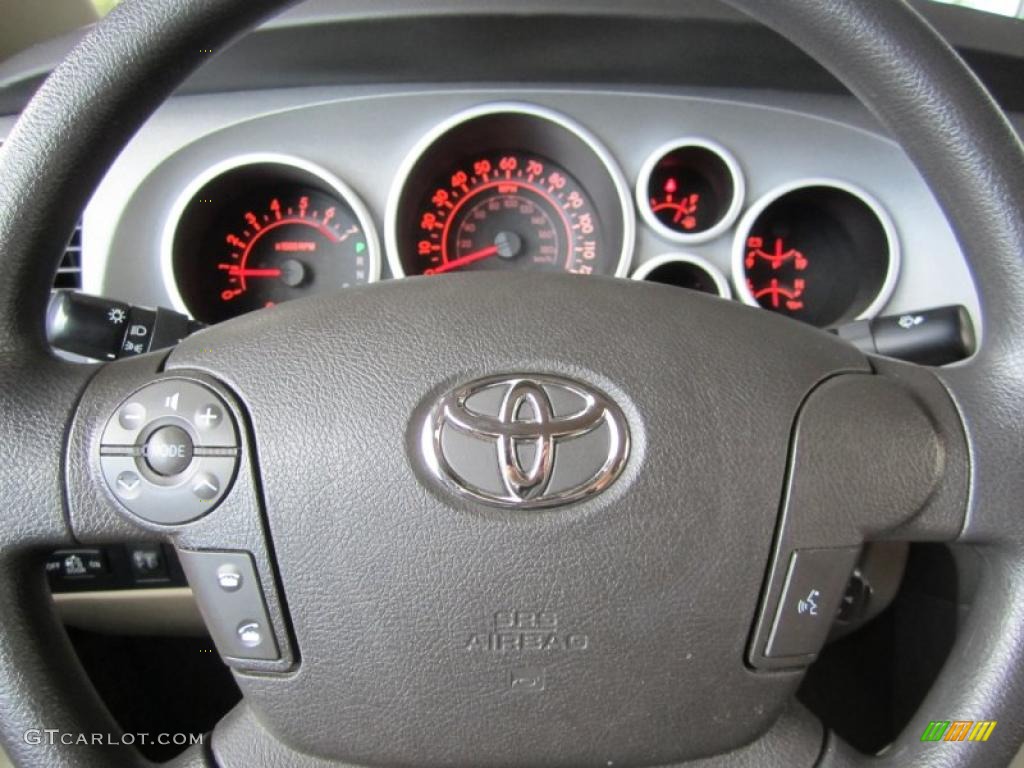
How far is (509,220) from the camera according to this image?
1399 millimetres

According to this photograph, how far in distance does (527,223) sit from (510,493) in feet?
2.96

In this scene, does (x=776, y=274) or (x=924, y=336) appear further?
(x=776, y=274)

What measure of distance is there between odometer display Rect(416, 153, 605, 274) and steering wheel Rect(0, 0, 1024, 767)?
75cm

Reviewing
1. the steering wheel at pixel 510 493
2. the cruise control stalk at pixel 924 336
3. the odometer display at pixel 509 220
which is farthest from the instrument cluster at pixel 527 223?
the steering wheel at pixel 510 493

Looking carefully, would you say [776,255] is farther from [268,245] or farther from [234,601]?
[234,601]

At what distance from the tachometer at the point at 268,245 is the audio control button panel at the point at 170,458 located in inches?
27.8

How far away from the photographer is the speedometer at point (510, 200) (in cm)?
125

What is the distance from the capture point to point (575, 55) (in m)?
1.13

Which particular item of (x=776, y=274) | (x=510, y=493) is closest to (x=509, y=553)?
(x=510, y=493)

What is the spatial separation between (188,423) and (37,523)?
121 mm

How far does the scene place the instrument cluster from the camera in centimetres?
125

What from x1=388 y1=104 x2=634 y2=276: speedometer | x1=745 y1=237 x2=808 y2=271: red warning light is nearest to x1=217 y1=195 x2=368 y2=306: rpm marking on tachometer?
x1=388 y1=104 x2=634 y2=276: speedometer

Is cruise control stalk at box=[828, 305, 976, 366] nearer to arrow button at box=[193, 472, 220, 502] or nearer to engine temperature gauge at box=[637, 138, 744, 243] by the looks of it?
engine temperature gauge at box=[637, 138, 744, 243]

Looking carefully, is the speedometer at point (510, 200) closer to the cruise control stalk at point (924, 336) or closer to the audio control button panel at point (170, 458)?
the cruise control stalk at point (924, 336)
